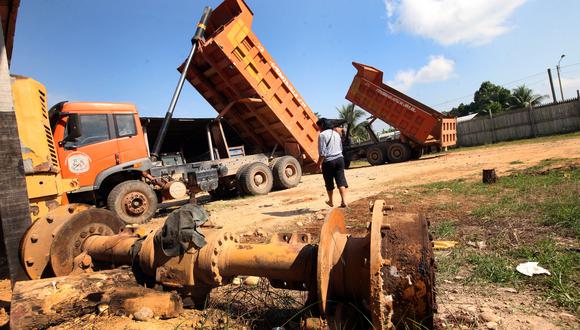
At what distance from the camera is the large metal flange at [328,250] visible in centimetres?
143

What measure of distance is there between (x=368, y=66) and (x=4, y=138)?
12781 mm

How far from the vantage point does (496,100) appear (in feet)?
127

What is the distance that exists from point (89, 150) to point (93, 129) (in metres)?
0.41

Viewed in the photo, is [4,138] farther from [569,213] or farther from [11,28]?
[569,213]

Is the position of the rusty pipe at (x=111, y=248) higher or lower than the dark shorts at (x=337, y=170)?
lower

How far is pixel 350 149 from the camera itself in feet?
54.3

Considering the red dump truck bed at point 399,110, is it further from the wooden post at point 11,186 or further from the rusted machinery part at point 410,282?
the rusted machinery part at point 410,282

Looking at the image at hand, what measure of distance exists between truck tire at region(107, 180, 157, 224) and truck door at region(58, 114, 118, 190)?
0.49m

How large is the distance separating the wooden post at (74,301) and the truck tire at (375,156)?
14632mm

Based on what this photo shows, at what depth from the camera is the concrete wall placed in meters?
18.9

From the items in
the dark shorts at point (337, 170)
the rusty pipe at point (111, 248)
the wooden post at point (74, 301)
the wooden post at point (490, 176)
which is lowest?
the wooden post at point (490, 176)

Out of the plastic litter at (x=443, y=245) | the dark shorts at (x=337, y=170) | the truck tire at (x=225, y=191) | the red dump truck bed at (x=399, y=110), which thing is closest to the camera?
the plastic litter at (x=443, y=245)

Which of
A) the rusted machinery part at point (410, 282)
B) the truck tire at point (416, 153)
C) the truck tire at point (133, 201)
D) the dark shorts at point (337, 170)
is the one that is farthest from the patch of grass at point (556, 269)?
the truck tire at point (416, 153)

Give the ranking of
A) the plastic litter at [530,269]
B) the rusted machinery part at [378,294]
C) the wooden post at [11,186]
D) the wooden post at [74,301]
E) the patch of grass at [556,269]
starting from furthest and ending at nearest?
the wooden post at [11,186] → the plastic litter at [530,269] → the patch of grass at [556,269] → the wooden post at [74,301] → the rusted machinery part at [378,294]
